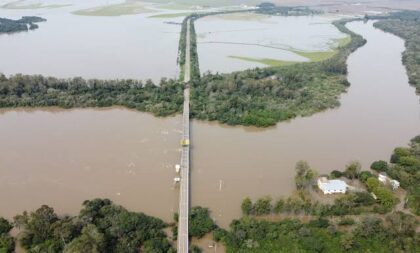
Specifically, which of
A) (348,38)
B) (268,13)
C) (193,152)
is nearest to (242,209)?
(193,152)

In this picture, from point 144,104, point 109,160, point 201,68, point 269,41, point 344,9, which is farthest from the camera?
point 344,9

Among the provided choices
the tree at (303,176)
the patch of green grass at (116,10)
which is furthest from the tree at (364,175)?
the patch of green grass at (116,10)

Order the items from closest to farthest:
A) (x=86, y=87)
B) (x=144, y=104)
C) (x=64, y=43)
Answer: (x=144, y=104) → (x=86, y=87) → (x=64, y=43)

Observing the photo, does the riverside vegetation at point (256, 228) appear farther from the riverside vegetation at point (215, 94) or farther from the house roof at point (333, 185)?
the riverside vegetation at point (215, 94)

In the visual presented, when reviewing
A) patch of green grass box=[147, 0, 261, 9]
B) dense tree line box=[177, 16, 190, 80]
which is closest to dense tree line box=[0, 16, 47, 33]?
dense tree line box=[177, 16, 190, 80]

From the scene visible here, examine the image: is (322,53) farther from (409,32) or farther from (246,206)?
(246,206)

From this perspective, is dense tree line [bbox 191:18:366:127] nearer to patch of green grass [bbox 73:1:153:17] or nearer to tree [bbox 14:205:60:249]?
tree [bbox 14:205:60:249]

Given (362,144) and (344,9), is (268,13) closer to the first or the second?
(344,9)
